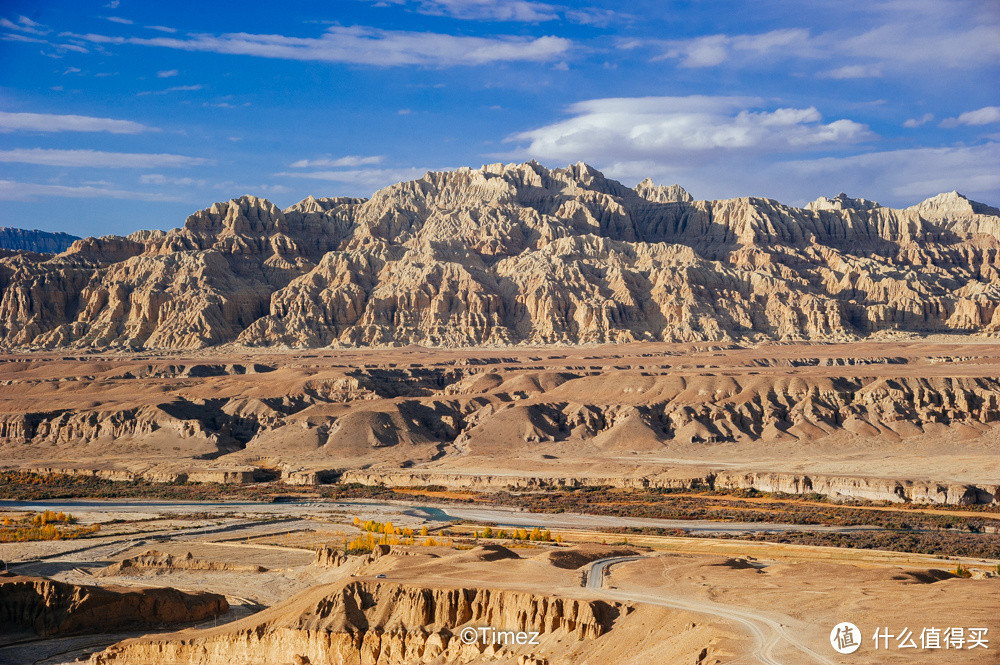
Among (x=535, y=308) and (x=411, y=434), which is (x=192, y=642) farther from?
(x=535, y=308)

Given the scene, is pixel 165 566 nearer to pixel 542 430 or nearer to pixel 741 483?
pixel 741 483

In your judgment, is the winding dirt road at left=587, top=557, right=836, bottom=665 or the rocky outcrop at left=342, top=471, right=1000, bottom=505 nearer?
the winding dirt road at left=587, top=557, right=836, bottom=665

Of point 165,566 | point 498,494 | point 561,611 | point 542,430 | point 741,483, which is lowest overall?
point 498,494

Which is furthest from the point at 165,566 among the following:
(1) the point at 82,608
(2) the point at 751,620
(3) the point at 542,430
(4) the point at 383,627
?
(3) the point at 542,430

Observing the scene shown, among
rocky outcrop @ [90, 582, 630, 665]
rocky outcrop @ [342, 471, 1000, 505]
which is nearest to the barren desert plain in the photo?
rocky outcrop @ [90, 582, 630, 665]

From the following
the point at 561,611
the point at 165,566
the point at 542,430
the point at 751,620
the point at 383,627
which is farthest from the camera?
the point at 542,430

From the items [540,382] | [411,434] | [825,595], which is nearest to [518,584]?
[825,595]

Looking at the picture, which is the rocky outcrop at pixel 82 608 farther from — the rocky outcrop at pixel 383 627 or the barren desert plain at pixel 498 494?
the rocky outcrop at pixel 383 627

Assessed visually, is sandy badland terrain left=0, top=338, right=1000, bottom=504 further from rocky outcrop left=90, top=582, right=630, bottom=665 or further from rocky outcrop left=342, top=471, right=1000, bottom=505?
rocky outcrop left=90, top=582, right=630, bottom=665
